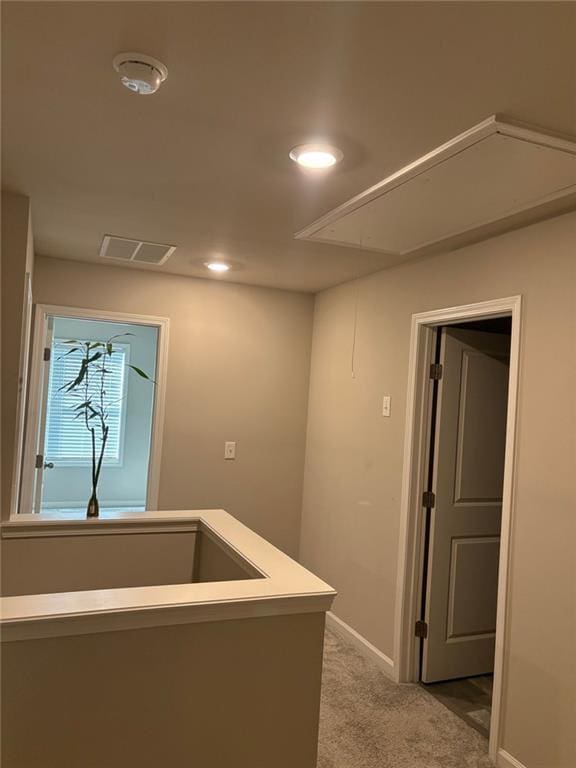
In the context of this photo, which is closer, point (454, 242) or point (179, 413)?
point (454, 242)

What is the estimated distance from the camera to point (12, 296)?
2564 mm

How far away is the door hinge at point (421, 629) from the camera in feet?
10.9

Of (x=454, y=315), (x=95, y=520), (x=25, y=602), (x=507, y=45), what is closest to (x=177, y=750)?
(x=25, y=602)

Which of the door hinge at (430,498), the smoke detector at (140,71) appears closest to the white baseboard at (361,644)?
the door hinge at (430,498)

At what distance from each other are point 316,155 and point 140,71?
2.23ft

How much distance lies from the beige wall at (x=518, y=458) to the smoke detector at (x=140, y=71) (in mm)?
1735

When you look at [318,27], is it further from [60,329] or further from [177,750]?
[60,329]

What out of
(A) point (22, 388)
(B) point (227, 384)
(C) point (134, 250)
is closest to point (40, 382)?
(A) point (22, 388)

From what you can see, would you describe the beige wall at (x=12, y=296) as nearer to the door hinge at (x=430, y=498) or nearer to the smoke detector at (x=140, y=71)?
the smoke detector at (x=140, y=71)

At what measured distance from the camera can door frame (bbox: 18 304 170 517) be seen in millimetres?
3846

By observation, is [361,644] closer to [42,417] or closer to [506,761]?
[506,761]

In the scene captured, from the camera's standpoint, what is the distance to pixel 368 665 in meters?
3.47

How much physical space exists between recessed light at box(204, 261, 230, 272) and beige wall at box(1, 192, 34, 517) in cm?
131

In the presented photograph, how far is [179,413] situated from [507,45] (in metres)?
3.33
